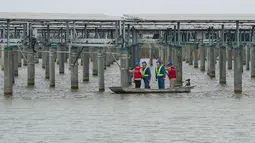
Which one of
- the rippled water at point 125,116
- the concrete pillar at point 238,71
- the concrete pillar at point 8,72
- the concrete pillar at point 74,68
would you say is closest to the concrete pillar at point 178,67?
the rippled water at point 125,116

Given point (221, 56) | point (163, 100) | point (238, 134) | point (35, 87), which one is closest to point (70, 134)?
point (238, 134)

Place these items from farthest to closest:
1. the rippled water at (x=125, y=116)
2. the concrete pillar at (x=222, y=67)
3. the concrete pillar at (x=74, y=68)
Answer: the concrete pillar at (x=222, y=67), the concrete pillar at (x=74, y=68), the rippled water at (x=125, y=116)

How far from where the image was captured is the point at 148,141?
→ 125 feet

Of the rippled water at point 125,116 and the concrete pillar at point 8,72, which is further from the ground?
the concrete pillar at point 8,72

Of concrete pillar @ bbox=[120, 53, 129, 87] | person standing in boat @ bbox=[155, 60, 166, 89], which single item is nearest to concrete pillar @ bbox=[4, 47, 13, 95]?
concrete pillar @ bbox=[120, 53, 129, 87]

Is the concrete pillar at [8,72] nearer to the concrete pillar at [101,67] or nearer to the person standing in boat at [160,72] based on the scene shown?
the concrete pillar at [101,67]

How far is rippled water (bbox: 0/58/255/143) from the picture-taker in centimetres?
3922

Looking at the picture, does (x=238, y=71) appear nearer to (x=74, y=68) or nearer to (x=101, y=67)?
(x=101, y=67)

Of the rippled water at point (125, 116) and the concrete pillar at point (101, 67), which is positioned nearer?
the rippled water at point (125, 116)

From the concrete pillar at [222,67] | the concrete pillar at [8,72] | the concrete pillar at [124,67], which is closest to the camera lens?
the concrete pillar at [8,72]

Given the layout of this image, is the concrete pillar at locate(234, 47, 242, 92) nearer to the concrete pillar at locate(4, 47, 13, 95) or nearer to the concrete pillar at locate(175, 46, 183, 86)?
the concrete pillar at locate(175, 46, 183, 86)

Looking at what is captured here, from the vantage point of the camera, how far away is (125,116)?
4634 cm

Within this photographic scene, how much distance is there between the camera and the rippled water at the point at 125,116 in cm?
3922

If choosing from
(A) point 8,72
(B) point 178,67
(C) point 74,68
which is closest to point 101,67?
(C) point 74,68
